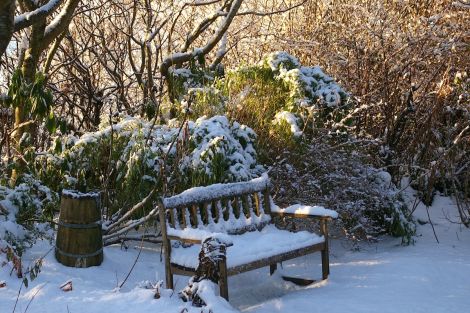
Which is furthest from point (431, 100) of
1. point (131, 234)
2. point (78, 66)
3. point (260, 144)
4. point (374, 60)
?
point (78, 66)

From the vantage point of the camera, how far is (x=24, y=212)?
5.36 m

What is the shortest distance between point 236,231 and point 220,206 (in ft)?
0.98

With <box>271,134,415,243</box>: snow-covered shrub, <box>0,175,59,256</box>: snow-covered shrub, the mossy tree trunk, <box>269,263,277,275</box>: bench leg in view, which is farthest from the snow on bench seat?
the mossy tree trunk

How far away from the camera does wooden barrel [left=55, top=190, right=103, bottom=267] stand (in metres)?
5.16

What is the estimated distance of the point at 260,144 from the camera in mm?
6633

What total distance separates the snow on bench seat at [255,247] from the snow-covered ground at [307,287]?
387 mm

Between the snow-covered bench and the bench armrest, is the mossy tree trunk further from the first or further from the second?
the bench armrest

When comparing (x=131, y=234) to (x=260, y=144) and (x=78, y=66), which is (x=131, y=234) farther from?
(x=78, y=66)

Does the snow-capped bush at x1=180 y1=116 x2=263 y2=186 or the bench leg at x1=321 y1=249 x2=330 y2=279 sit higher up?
the snow-capped bush at x1=180 y1=116 x2=263 y2=186

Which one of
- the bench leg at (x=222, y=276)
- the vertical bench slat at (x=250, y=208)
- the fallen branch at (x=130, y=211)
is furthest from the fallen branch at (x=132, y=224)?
the bench leg at (x=222, y=276)

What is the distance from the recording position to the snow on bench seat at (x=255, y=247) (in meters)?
4.50

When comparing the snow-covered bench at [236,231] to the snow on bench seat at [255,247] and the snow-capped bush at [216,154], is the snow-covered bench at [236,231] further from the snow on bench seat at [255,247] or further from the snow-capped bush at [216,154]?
the snow-capped bush at [216,154]

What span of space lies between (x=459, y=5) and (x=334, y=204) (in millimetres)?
2817

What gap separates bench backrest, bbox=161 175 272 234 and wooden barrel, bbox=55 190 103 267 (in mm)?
738
